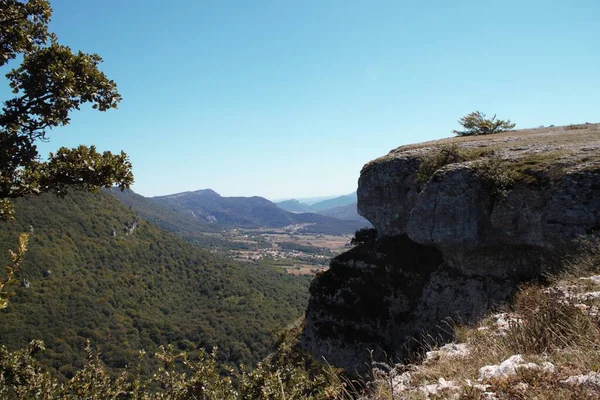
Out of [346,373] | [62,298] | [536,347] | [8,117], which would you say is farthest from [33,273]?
[536,347]

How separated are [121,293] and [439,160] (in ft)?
351

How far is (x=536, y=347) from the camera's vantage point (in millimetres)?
4980

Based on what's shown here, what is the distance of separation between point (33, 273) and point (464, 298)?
107084 mm

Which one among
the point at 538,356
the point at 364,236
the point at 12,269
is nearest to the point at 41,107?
the point at 12,269

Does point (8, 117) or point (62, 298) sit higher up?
point (8, 117)

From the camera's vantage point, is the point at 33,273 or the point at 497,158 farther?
the point at 33,273

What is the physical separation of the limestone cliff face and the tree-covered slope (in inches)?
1598

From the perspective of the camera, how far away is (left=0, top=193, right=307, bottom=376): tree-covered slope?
73.2 m

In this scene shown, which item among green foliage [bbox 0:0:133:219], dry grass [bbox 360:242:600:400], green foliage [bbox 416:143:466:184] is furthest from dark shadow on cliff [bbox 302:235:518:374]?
green foliage [bbox 0:0:133:219]

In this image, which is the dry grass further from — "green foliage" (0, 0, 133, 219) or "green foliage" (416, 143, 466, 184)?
"green foliage" (416, 143, 466, 184)

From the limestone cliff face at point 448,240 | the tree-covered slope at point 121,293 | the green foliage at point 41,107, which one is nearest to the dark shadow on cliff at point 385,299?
the limestone cliff face at point 448,240

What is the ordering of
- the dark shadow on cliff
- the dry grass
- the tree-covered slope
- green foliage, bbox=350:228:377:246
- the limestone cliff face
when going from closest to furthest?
the dry grass
the limestone cliff face
the dark shadow on cliff
green foliage, bbox=350:228:377:246
the tree-covered slope

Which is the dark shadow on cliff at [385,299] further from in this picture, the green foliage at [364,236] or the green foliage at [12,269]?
the green foliage at [12,269]

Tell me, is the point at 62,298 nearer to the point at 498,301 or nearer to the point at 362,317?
the point at 362,317
